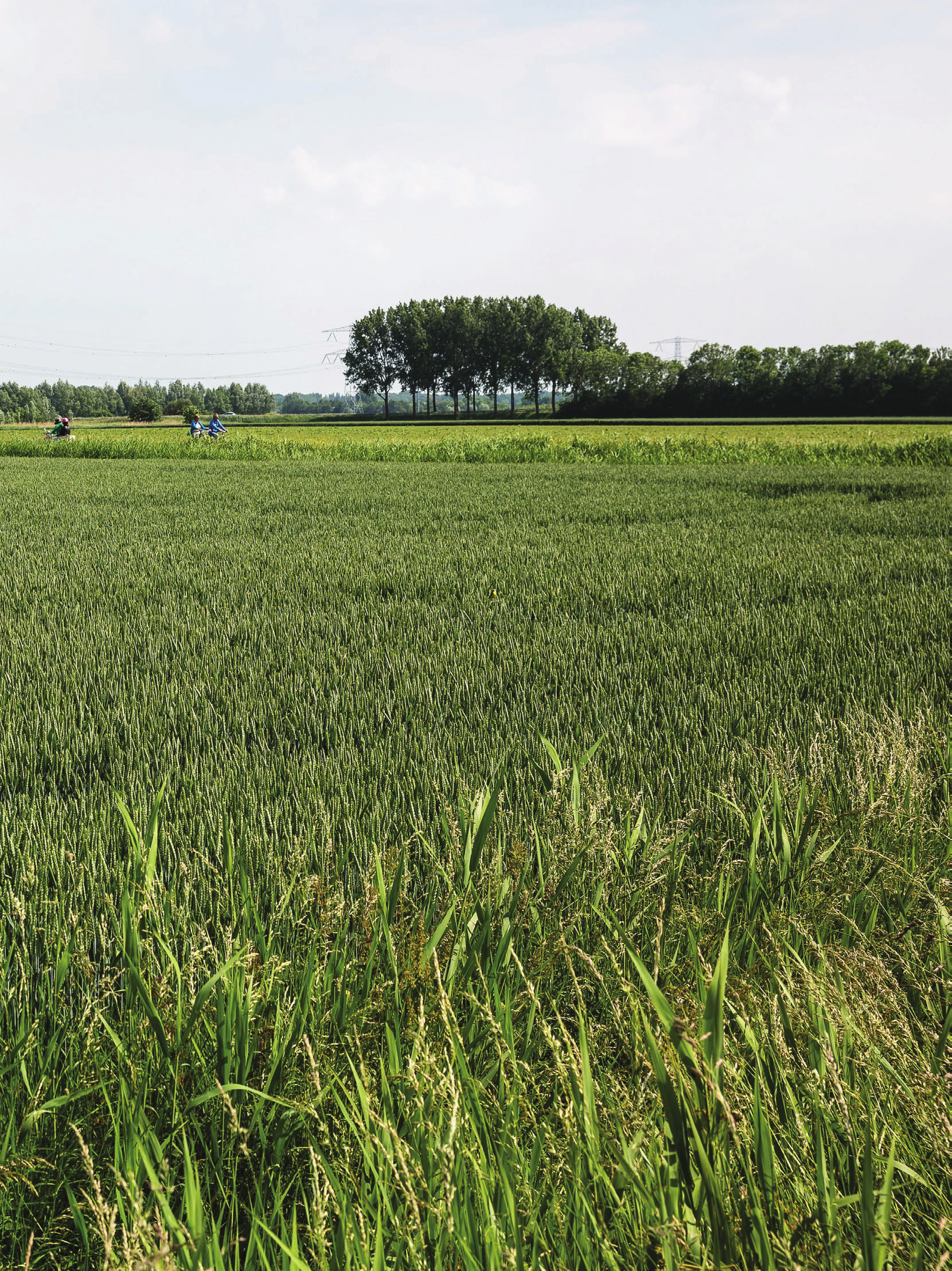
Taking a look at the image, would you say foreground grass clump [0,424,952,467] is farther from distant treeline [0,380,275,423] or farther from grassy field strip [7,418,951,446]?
distant treeline [0,380,275,423]

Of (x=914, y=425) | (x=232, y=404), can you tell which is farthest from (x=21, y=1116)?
(x=232, y=404)

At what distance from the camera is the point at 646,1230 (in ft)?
3.08

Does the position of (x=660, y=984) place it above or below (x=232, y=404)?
below

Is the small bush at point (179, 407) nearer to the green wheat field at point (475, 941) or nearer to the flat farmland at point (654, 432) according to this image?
the flat farmland at point (654, 432)

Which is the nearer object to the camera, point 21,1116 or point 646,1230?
point 646,1230

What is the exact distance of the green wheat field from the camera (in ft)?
3.36

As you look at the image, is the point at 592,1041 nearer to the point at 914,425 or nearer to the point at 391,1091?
the point at 391,1091

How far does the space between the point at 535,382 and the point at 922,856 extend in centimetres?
10576

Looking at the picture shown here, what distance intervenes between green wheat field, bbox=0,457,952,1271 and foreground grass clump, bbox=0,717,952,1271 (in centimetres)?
1

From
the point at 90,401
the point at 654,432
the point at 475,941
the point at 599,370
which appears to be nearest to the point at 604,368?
the point at 599,370

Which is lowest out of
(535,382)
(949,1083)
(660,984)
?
(660,984)

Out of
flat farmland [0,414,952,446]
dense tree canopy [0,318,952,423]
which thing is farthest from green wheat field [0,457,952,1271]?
dense tree canopy [0,318,952,423]

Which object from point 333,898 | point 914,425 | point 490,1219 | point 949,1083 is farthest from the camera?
point 914,425

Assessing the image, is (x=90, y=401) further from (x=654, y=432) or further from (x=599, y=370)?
(x=654, y=432)
